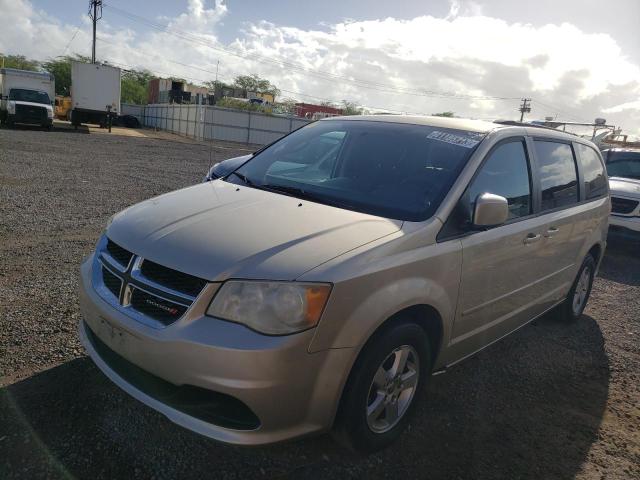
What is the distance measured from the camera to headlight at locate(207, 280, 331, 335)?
2.15 m

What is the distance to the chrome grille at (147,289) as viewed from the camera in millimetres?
2242

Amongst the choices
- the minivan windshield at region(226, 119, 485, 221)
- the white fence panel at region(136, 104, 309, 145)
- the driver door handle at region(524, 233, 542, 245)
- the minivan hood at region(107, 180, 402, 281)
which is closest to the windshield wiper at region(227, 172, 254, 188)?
the minivan windshield at region(226, 119, 485, 221)

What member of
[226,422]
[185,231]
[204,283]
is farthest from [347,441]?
[185,231]

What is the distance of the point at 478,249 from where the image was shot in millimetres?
2975

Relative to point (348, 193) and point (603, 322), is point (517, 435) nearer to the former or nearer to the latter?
point (348, 193)

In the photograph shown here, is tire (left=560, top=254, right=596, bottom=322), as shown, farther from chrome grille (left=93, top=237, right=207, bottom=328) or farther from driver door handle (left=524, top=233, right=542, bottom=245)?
chrome grille (left=93, top=237, right=207, bottom=328)

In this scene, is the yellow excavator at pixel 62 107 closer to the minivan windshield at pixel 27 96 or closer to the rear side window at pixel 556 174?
the minivan windshield at pixel 27 96

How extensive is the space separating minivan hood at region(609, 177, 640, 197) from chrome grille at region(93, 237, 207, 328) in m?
7.97

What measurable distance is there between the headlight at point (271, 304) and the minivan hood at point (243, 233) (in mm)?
51

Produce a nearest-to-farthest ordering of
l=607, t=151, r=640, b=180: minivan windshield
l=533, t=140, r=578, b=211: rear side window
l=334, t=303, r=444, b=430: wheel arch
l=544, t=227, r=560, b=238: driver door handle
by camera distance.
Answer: l=334, t=303, r=444, b=430: wheel arch, l=544, t=227, r=560, b=238: driver door handle, l=533, t=140, r=578, b=211: rear side window, l=607, t=151, r=640, b=180: minivan windshield

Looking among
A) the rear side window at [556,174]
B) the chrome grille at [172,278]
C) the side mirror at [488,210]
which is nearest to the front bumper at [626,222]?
the rear side window at [556,174]

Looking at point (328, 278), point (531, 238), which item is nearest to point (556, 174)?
point (531, 238)

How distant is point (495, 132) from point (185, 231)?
2142mm

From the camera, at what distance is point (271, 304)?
85.0 inches
